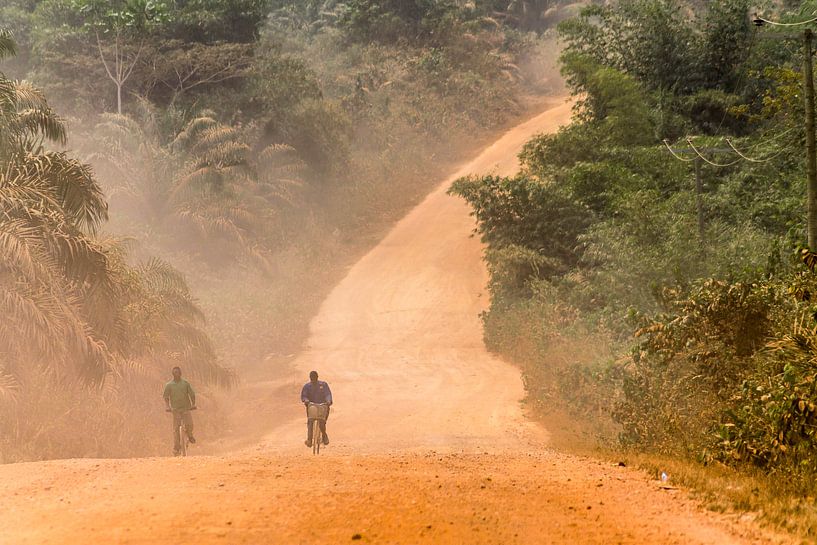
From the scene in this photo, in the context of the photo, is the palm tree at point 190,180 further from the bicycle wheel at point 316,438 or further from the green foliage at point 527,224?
the bicycle wheel at point 316,438

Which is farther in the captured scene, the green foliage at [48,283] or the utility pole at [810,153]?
the green foliage at [48,283]

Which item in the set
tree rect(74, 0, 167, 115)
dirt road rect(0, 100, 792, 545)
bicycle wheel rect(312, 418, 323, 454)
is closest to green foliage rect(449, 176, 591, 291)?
dirt road rect(0, 100, 792, 545)

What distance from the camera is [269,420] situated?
18844 mm

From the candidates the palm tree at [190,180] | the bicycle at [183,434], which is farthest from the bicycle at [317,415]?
the palm tree at [190,180]

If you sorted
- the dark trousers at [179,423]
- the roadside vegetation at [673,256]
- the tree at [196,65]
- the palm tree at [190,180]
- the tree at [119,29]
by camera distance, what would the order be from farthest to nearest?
the tree at [196,65], the tree at [119,29], the palm tree at [190,180], the dark trousers at [179,423], the roadside vegetation at [673,256]

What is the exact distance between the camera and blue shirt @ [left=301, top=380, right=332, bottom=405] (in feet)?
44.5

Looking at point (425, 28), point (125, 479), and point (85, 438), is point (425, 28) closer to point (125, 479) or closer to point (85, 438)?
point (85, 438)

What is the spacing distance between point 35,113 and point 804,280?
→ 41.1 feet

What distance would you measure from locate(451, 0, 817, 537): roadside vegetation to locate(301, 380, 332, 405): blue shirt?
4434 mm

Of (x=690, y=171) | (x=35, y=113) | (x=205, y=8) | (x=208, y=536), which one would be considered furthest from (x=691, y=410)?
(x=205, y=8)

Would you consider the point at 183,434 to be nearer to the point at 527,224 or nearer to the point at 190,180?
the point at 527,224

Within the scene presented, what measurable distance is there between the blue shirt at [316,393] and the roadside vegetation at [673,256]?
4.43 metres

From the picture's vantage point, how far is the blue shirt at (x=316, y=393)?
13.6 metres

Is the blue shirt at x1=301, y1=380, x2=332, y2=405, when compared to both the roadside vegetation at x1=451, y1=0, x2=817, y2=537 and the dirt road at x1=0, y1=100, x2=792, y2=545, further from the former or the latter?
the roadside vegetation at x1=451, y1=0, x2=817, y2=537
